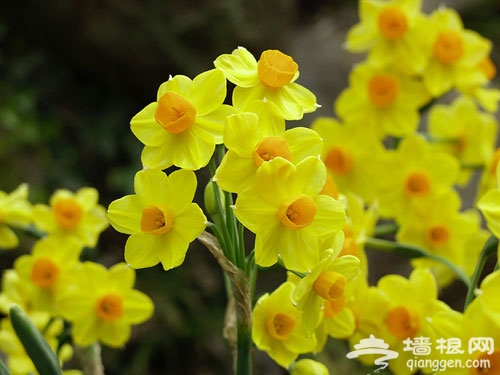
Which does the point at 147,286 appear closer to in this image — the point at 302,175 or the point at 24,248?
the point at 24,248

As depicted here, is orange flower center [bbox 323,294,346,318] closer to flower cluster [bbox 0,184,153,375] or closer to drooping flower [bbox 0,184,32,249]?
flower cluster [bbox 0,184,153,375]

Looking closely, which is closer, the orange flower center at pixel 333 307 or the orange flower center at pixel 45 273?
the orange flower center at pixel 333 307

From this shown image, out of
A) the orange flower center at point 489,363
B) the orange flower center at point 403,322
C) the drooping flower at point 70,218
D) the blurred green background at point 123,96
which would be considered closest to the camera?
the orange flower center at point 489,363

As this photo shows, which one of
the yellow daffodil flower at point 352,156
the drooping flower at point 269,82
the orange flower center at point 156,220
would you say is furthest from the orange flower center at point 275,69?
the yellow daffodil flower at point 352,156

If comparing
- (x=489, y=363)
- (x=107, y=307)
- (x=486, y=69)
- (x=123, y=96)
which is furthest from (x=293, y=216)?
(x=123, y=96)

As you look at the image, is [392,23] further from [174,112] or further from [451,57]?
[174,112]

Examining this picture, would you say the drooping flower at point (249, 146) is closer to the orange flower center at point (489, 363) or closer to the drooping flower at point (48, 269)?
the orange flower center at point (489, 363)

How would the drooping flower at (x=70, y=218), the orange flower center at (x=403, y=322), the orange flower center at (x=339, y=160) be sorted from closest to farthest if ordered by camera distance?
the orange flower center at (x=403, y=322), the drooping flower at (x=70, y=218), the orange flower center at (x=339, y=160)
